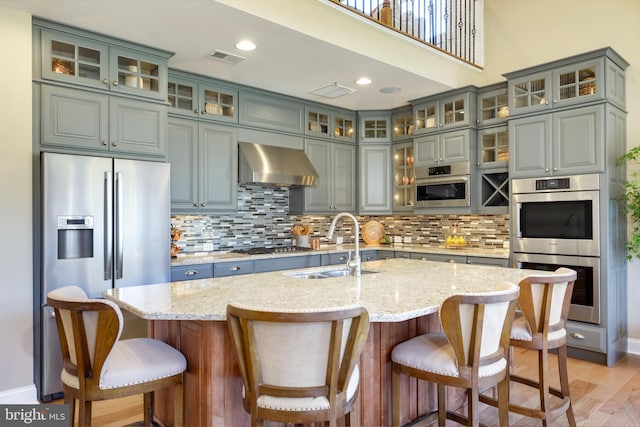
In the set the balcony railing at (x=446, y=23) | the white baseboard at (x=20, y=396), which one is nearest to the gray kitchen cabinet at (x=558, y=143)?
the balcony railing at (x=446, y=23)

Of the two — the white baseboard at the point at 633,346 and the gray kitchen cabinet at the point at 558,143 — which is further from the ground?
the gray kitchen cabinet at the point at 558,143

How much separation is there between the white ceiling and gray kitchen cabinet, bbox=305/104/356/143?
0.52 meters

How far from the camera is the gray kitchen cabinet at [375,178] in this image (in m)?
5.71

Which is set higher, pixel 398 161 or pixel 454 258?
pixel 398 161

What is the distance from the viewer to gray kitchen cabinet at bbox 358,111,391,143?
5738 millimetres

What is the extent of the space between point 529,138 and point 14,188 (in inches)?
170

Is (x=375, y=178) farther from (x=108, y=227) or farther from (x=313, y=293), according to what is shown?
(x=313, y=293)

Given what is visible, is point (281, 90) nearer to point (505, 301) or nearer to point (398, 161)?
point (398, 161)

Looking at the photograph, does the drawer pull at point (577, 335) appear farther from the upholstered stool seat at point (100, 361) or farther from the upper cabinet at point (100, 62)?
the upper cabinet at point (100, 62)

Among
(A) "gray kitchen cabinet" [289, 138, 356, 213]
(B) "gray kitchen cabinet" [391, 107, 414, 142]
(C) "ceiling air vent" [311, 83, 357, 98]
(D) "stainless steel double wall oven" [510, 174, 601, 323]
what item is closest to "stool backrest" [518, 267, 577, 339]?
(D) "stainless steel double wall oven" [510, 174, 601, 323]

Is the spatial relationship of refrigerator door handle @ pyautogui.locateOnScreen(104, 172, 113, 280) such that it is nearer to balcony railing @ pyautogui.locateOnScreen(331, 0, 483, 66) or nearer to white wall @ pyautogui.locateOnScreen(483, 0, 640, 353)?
balcony railing @ pyautogui.locateOnScreen(331, 0, 483, 66)

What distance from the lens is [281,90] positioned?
4.82m

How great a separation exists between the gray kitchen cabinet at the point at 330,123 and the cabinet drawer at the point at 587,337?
10.8ft

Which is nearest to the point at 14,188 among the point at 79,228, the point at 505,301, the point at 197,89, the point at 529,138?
the point at 79,228
